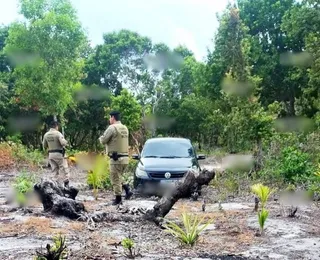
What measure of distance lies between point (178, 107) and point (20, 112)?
11.1 metres

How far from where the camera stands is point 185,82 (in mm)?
40531

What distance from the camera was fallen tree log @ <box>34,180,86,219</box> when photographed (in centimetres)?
850

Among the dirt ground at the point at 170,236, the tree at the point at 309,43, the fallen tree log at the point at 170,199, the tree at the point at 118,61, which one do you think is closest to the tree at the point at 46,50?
the tree at the point at 118,61

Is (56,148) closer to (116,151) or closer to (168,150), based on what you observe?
(116,151)

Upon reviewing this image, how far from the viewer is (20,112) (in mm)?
32750

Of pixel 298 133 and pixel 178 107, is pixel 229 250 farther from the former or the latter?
pixel 178 107

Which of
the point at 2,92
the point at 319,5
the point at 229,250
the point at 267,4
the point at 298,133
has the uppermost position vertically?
the point at 267,4

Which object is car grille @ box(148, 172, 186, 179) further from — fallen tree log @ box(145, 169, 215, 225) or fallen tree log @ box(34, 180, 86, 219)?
fallen tree log @ box(145, 169, 215, 225)

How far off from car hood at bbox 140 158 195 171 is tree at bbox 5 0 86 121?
55.6 ft

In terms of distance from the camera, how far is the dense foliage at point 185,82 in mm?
17267

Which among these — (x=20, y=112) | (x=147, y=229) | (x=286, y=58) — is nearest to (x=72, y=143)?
(x=20, y=112)

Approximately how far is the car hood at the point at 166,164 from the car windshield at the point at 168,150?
39 centimetres

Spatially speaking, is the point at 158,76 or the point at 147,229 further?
the point at 158,76

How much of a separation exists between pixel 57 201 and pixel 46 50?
20.9 meters
